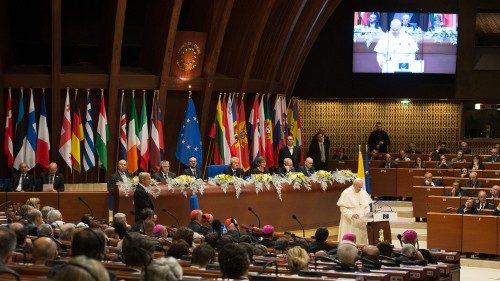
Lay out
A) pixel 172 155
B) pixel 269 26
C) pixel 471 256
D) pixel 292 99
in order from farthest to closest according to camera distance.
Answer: pixel 292 99
pixel 269 26
pixel 172 155
pixel 471 256

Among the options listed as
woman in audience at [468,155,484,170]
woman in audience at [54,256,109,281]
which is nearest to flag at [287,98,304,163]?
woman in audience at [468,155,484,170]

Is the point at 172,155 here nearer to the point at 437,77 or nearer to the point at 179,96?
the point at 179,96

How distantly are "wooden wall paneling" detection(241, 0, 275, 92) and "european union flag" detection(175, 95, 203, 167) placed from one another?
1.74 meters

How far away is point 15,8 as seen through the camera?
2100cm

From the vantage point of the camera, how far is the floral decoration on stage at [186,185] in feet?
53.5

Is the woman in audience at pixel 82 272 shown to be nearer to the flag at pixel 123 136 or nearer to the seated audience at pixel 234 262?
the seated audience at pixel 234 262

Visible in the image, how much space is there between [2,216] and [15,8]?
8.18m

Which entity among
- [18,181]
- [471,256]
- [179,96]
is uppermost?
[179,96]

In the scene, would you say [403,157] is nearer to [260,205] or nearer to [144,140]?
[144,140]

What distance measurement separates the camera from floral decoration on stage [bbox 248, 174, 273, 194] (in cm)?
1725

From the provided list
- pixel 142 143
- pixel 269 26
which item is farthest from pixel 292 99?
pixel 142 143

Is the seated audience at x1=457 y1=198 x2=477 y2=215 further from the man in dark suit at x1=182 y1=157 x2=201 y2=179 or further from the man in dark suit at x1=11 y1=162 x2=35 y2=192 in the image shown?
the man in dark suit at x1=11 y1=162 x2=35 y2=192

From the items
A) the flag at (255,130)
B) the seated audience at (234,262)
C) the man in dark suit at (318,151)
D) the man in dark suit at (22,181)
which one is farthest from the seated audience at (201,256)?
the man in dark suit at (318,151)

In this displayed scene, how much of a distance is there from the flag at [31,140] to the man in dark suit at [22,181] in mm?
1052
